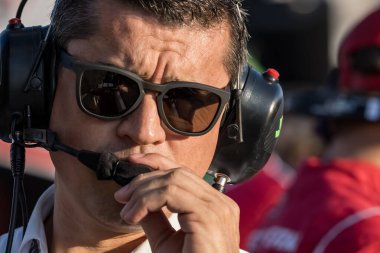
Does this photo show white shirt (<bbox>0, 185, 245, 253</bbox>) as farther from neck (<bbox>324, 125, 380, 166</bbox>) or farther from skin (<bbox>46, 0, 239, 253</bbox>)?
neck (<bbox>324, 125, 380, 166</bbox>)

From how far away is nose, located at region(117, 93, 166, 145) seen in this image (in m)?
2.73

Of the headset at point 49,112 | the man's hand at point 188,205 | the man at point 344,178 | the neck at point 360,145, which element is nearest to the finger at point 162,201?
the man's hand at point 188,205

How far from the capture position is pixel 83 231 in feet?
9.85

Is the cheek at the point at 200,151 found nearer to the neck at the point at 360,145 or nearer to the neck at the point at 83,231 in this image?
the neck at the point at 83,231

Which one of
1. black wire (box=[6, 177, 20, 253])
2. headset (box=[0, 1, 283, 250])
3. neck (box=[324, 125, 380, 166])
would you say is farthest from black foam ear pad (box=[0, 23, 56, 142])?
neck (box=[324, 125, 380, 166])

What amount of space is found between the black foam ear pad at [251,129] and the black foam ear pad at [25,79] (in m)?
0.54

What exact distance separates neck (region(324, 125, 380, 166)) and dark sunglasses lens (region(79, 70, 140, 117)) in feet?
7.16

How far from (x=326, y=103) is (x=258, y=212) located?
2.93 ft

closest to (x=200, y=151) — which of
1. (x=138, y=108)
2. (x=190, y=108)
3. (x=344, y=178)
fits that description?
(x=190, y=108)

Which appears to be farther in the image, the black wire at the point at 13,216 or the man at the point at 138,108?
the black wire at the point at 13,216

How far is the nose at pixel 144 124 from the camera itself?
2727 millimetres

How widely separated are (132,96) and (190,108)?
0.18 m

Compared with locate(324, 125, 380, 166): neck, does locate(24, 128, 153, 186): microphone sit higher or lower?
higher

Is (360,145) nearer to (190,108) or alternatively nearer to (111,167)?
(190,108)
